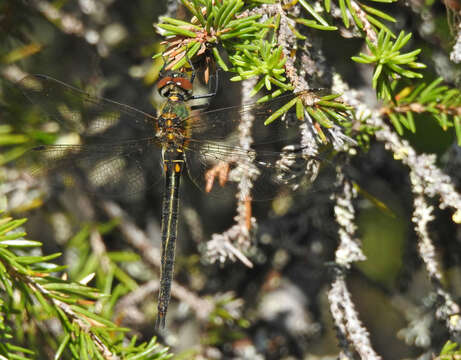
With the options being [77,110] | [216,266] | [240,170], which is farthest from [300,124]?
[216,266]

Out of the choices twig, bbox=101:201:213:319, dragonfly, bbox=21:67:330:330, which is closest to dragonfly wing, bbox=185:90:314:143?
dragonfly, bbox=21:67:330:330

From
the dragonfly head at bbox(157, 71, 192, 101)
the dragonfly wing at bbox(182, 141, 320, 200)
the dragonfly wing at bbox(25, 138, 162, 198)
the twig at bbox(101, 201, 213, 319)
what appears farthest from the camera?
the twig at bbox(101, 201, 213, 319)

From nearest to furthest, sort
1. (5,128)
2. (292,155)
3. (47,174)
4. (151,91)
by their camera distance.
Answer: (292,155), (47,174), (5,128), (151,91)

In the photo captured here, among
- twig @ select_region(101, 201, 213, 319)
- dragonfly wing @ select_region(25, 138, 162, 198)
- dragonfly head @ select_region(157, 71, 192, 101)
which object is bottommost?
twig @ select_region(101, 201, 213, 319)

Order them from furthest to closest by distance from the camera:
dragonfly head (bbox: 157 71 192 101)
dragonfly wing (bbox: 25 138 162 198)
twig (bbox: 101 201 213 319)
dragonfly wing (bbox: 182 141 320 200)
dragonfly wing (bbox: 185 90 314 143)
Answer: twig (bbox: 101 201 213 319) → dragonfly wing (bbox: 25 138 162 198) → dragonfly head (bbox: 157 71 192 101) → dragonfly wing (bbox: 182 141 320 200) → dragonfly wing (bbox: 185 90 314 143)

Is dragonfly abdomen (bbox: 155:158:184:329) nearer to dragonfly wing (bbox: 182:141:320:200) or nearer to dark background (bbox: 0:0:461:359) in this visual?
dragonfly wing (bbox: 182:141:320:200)

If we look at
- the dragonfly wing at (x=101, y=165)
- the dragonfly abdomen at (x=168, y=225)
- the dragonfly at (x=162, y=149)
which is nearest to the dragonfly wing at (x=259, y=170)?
the dragonfly at (x=162, y=149)

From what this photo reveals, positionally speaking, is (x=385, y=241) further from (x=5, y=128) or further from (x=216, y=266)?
(x=5, y=128)
